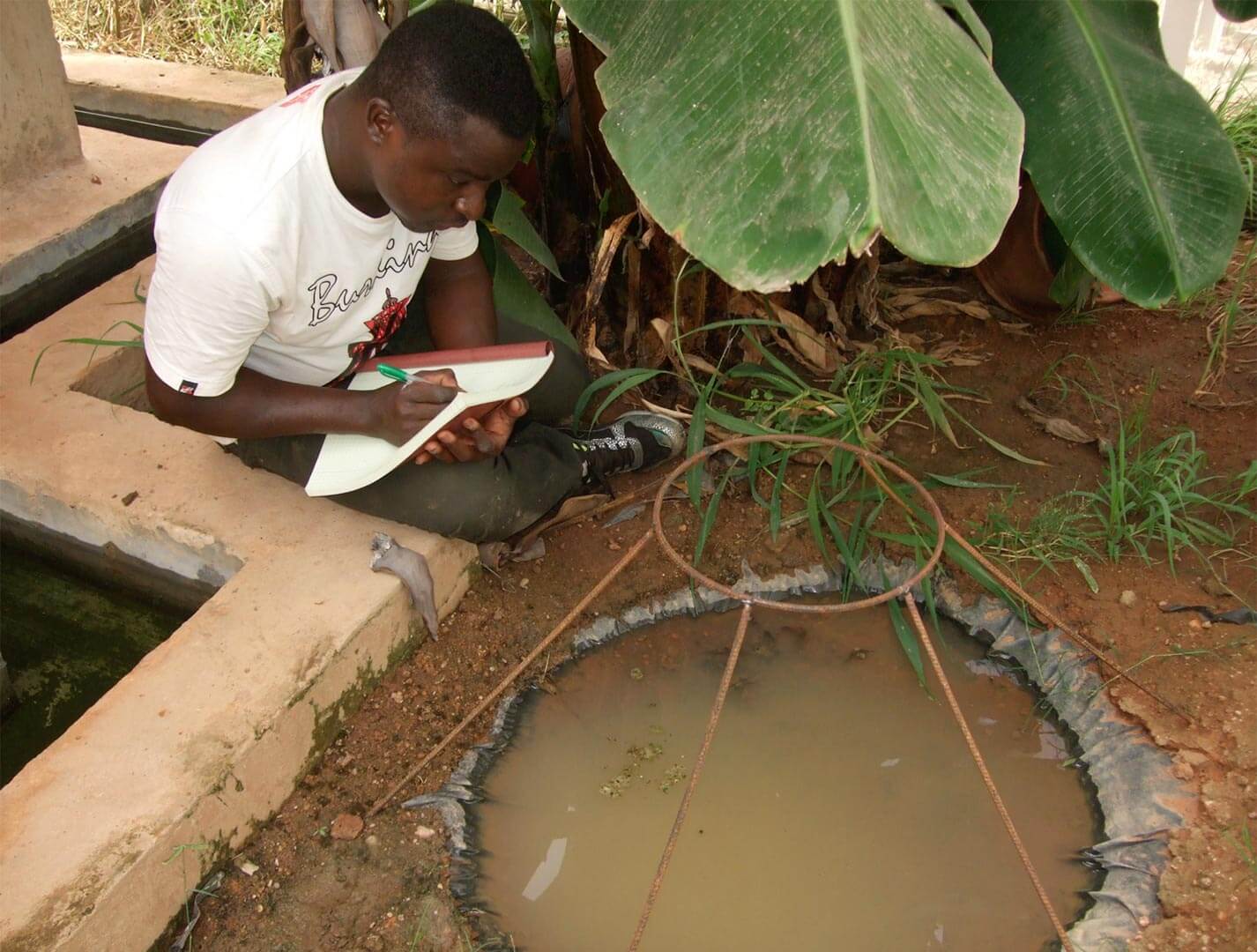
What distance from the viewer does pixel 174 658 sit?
177 cm

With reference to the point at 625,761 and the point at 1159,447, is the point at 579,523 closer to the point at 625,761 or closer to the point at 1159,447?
the point at 625,761

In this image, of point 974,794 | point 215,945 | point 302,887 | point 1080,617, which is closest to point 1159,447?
point 1080,617

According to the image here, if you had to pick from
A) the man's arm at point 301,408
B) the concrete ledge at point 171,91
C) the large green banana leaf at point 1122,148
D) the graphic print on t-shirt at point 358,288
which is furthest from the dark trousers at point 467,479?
the concrete ledge at point 171,91

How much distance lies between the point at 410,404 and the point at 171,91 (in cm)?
242

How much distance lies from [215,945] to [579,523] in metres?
1.01

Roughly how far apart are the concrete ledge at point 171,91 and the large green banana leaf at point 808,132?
238 centimetres

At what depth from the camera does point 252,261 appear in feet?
5.37

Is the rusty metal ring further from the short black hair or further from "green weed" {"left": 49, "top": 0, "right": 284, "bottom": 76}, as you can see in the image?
"green weed" {"left": 49, "top": 0, "right": 284, "bottom": 76}

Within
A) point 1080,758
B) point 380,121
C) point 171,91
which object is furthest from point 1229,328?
point 171,91

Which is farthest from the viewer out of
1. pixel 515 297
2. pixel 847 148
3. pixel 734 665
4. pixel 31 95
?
pixel 31 95

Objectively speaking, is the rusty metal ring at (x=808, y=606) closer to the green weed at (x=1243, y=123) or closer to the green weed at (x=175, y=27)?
the green weed at (x=1243, y=123)

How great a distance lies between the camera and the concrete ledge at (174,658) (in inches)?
59.4

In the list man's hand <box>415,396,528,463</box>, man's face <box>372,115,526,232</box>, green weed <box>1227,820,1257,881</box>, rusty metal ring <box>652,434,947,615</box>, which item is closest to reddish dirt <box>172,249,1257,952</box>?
green weed <box>1227,820,1257,881</box>

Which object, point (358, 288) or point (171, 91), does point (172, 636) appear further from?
point (171, 91)
